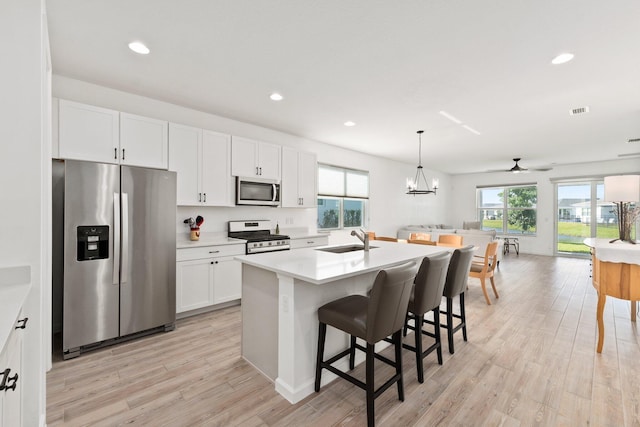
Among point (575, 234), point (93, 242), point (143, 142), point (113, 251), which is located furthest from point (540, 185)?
point (93, 242)

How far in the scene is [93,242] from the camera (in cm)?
263

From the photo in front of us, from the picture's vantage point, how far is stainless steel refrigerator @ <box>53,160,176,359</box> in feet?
8.30

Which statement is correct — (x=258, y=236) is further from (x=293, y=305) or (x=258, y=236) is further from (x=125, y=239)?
(x=293, y=305)

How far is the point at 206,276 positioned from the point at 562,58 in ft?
13.8

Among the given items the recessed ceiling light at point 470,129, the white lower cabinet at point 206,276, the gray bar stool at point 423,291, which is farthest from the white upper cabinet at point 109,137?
the recessed ceiling light at point 470,129

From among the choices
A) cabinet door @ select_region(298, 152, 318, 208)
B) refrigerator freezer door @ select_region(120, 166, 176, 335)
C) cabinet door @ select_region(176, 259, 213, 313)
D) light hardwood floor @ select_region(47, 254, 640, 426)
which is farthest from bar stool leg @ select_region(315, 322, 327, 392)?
cabinet door @ select_region(298, 152, 318, 208)

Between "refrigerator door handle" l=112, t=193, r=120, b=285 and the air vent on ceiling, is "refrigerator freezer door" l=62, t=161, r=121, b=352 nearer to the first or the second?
"refrigerator door handle" l=112, t=193, r=120, b=285

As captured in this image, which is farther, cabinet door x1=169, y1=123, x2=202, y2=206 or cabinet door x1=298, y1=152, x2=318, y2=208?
cabinet door x1=298, y1=152, x2=318, y2=208

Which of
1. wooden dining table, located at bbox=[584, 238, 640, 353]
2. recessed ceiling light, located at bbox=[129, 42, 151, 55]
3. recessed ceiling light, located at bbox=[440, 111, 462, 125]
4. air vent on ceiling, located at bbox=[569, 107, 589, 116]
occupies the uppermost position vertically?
recessed ceiling light, located at bbox=[129, 42, 151, 55]

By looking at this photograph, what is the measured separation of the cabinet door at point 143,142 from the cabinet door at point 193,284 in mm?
1212

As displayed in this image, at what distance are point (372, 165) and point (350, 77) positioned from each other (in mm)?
4108

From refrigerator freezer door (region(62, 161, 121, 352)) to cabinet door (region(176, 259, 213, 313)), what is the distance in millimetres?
648

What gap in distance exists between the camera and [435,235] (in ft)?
22.7

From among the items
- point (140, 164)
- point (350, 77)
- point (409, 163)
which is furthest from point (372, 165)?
point (140, 164)
